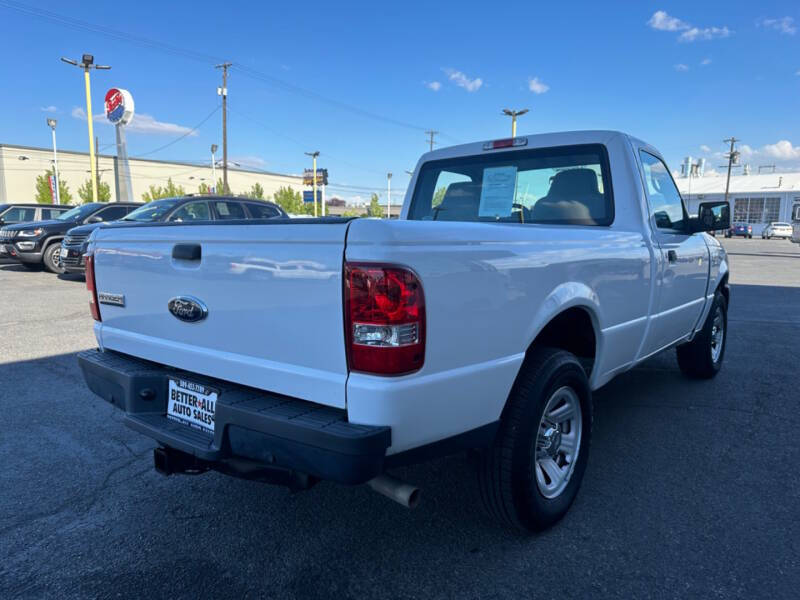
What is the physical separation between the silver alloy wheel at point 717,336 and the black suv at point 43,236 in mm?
12407

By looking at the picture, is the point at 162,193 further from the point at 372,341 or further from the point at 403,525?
the point at 372,341

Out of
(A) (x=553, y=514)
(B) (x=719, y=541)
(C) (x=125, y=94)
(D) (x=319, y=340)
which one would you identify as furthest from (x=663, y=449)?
(C) (x=125, y=94)

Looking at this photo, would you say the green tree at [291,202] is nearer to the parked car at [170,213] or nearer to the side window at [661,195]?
the parked car at [170,213]

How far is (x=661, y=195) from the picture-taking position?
3.97m

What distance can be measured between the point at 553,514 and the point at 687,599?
621 mm

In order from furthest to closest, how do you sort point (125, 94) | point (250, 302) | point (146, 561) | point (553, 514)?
1. point (125, 94)
2. point (553, 514)
3. point (146, 561)
4. point (250, 302)

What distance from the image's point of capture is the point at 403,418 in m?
1.81

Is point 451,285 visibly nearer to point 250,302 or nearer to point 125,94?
point 250,302

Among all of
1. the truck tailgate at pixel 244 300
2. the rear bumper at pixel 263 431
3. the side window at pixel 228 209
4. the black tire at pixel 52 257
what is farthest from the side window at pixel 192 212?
the rear bumper at pixel 263 431

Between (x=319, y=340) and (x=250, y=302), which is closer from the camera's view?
(x=319, y=340)

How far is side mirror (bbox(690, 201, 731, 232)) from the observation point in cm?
414

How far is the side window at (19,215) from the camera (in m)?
16.4

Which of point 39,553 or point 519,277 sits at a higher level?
point 519,277

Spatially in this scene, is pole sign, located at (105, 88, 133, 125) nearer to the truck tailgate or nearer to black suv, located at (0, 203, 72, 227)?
black suv, located at (0, 203, 72, 227)
